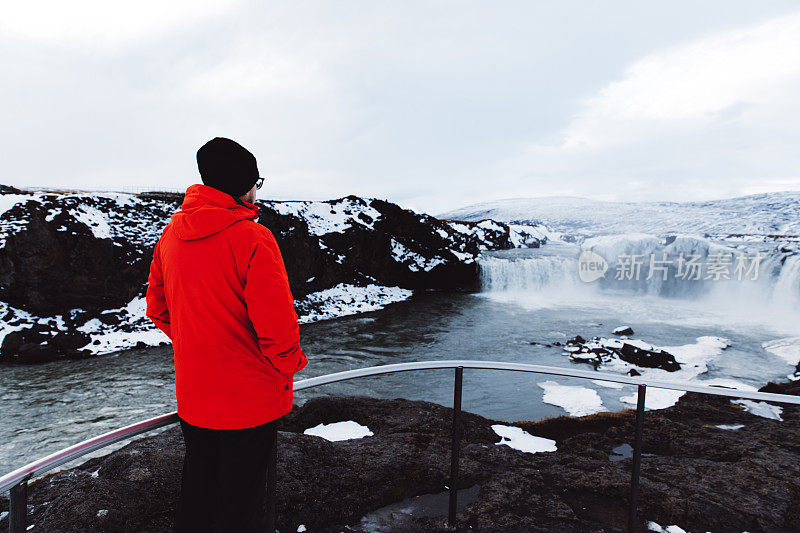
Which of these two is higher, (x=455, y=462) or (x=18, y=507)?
(x=18, y=507)

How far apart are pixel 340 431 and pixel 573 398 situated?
25.5ft

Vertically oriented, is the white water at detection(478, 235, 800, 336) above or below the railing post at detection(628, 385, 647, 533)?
below

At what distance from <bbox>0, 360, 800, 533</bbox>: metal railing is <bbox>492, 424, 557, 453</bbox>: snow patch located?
1859 millimetres

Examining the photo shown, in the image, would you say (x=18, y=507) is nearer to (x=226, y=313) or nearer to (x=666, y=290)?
(x=226, y=313)

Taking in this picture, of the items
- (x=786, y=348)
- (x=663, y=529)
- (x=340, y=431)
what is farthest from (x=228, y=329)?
(x=786, y=348)

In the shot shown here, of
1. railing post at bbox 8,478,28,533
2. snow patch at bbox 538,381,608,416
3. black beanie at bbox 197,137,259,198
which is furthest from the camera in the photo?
snow patch at bbox 538,381,608,416

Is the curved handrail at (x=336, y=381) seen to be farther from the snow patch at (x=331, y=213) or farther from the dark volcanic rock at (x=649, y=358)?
the snow patch at (x=331, y=213)

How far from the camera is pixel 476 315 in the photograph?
86.4ft

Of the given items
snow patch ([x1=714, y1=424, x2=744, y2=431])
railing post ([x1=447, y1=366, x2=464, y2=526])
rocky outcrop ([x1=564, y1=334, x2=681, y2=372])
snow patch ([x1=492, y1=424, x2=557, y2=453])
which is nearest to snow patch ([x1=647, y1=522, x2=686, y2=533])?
railing post ([x1=447, y1=366, x2=464, y2=526])

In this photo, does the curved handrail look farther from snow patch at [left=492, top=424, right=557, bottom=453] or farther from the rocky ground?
snow patch at [left=492, top=424, right=557, bottom=453]

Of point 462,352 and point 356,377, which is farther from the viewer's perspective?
point 462,352

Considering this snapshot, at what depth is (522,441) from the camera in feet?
16.1

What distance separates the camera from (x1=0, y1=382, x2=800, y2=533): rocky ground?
286 centimetres

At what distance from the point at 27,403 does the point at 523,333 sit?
19050 mm
